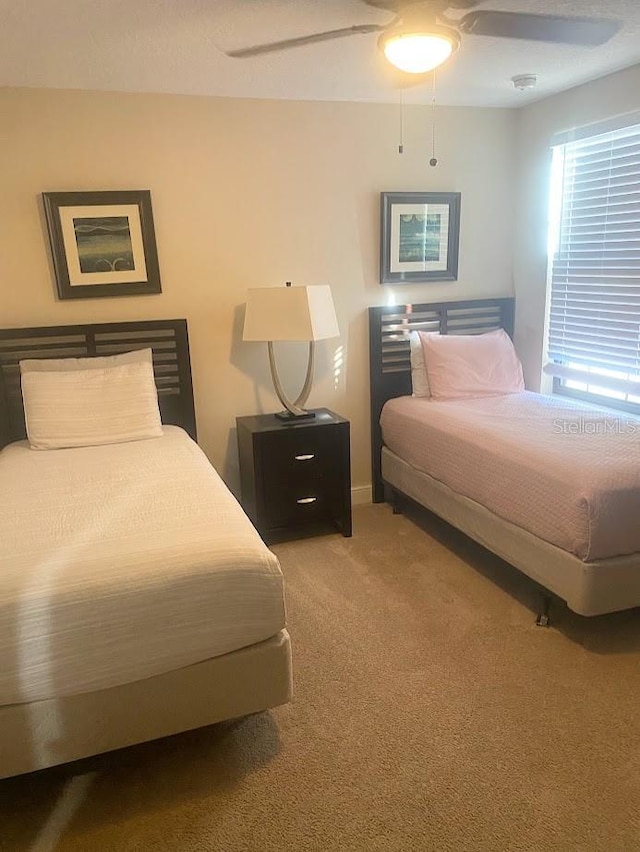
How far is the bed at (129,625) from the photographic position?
160 centimetres

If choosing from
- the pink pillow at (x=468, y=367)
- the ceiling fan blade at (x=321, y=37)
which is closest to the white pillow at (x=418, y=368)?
the pink pillow at (x=468, y=367)

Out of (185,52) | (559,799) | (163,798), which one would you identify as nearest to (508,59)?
(185,52)

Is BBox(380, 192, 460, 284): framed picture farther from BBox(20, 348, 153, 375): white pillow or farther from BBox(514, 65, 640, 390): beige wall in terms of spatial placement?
BBox(20, 348, 153, 375): white pillow

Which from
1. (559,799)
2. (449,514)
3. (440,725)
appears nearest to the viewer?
(559,799)

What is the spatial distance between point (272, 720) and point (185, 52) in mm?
2596

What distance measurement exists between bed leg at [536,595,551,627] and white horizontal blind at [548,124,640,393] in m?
1.34

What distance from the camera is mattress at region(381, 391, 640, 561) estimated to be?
220 cm

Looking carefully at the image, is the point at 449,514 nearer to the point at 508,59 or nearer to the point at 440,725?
the point at 440,725

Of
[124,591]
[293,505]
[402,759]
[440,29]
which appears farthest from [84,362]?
[402,759]

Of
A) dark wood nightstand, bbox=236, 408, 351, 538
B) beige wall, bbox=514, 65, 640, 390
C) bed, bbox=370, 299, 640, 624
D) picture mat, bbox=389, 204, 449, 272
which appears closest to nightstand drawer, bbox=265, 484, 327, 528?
dark wood nightstand, bbox=236, 408, 351, 538

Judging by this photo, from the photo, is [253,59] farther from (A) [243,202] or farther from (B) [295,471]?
(B) [295,471]

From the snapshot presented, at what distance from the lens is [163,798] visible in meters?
1.73

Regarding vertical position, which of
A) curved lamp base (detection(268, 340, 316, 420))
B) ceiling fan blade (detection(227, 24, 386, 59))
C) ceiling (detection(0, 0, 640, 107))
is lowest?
curved lamp base (detection(268, 340, 316, 420))

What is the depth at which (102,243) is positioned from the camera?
10.4ft
